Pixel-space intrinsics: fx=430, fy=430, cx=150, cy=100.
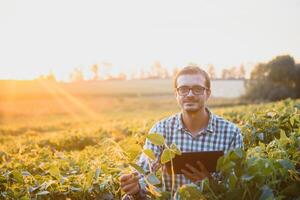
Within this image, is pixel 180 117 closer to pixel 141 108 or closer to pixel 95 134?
pixel 95 134

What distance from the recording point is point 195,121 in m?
4.07

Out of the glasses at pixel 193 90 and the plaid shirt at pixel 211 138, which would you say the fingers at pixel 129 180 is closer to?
the plaid shirt at pixel 211 138

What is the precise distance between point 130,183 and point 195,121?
3.60 ft

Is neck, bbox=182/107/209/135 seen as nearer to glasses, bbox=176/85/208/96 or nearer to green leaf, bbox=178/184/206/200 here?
glasses, bbox=176/85/208/96

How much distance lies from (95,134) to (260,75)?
40.0 meters

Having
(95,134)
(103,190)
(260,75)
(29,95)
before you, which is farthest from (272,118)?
(29,95)

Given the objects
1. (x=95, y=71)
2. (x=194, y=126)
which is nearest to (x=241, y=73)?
(x=95, y=71)

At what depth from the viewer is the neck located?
4.06 m

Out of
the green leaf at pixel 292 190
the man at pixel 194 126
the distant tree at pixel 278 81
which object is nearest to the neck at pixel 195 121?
the man at pixel 194 126

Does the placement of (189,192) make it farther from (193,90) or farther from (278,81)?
(278,81)

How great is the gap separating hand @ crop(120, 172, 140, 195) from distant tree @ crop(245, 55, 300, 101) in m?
44.2

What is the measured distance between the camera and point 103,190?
3.80 meters

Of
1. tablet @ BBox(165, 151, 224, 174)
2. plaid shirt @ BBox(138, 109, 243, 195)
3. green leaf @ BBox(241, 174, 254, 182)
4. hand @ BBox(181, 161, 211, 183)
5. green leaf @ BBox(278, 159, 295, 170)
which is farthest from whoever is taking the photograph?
plaid shirt @ BBox(138, 109, 243, 195)

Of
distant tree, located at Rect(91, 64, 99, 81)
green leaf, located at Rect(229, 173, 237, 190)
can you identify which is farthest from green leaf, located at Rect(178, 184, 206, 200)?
distant tree, located at Rect(91, 64, 99, 81)
